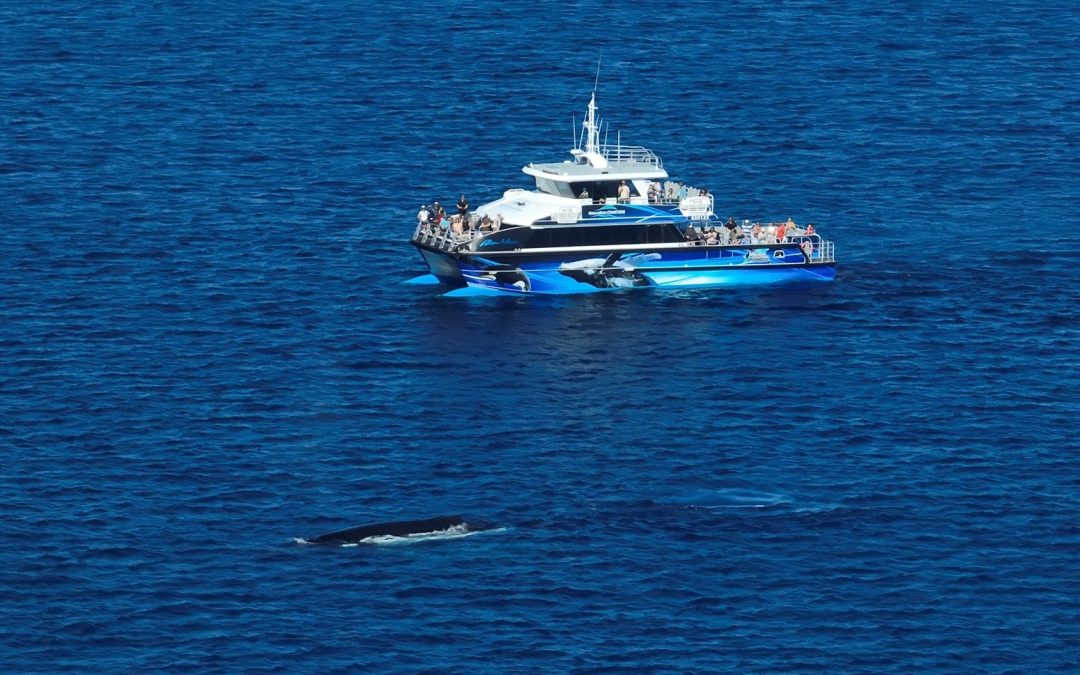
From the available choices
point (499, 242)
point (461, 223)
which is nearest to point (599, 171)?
point (499, 242)

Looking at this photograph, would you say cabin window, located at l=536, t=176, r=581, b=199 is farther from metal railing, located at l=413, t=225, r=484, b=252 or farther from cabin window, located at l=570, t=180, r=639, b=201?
metal railing, located at l=413, t=225, r=484, b=252

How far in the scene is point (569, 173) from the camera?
122562mm

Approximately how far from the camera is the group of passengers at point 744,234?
12150 cm

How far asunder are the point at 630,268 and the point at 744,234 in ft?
20.9

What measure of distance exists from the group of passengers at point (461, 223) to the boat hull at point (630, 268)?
1.48m

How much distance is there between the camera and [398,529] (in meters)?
88.1

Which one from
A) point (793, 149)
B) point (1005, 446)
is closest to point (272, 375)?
point (1005, 446)

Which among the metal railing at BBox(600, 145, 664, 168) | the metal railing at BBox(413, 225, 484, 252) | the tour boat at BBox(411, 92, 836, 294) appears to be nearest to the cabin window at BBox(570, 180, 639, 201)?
the tour boat at BBox(411, 92, 836, 294)

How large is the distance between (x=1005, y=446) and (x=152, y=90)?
7959 cm

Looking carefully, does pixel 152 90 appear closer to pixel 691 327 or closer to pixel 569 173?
pixel 569 173

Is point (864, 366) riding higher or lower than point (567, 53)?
lower

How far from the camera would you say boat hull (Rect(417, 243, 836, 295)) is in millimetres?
119375

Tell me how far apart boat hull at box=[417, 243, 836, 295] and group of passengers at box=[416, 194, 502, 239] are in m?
1.48

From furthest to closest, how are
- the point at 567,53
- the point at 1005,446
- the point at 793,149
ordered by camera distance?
1. the point at 567,53
2. the point at 793,149
3. the point at 1005,446
